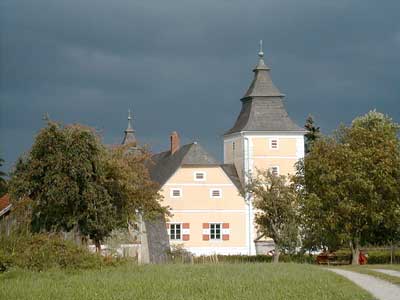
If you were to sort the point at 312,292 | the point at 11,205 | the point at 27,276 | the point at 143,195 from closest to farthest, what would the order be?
the point at 312,292, the point at 27,276, the point at 11,205, the point at 143,195

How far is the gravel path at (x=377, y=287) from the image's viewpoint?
68.2 feet

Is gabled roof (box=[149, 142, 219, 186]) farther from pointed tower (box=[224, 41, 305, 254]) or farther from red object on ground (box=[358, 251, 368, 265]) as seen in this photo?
red object on ground (box=[358, 251, 368, 265])

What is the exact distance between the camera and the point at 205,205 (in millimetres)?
64375

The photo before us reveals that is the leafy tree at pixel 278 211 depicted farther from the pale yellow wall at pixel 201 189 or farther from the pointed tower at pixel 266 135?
the pointed tower at pixel 266 135

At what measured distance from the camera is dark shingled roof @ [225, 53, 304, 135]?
6762 centimetres

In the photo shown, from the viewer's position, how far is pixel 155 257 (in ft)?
165

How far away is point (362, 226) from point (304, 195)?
3.97m

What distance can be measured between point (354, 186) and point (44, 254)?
20.5 m

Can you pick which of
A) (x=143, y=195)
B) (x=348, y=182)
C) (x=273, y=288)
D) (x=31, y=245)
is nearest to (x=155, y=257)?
(x=143, y=195)

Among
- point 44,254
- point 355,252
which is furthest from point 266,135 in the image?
point 44,254

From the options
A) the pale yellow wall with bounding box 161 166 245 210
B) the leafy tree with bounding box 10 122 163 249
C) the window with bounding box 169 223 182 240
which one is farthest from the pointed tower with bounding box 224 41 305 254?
the leafy tree with bounding box 10 122 163 249

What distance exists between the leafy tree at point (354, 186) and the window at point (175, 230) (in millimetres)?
19860

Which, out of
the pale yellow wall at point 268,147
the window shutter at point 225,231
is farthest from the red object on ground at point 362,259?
the pale yellow wall at point 268,147

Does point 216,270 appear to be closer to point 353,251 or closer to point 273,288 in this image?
point 273,288
